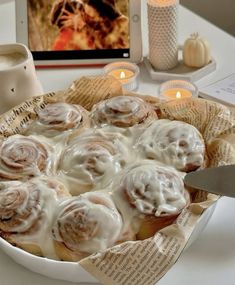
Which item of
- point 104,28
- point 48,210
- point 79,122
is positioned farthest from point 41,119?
point 104,28

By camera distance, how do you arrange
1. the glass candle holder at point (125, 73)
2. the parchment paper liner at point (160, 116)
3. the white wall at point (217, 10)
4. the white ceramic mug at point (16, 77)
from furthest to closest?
the white wall at point (217, 10) < the glass candle holder at point (125, 73) < the white ceramic mug at point (16, 77) < the parchment paper liner at point (160, 116)

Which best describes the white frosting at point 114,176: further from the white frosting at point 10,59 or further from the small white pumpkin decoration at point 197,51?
the small white pumpkin decoration at point 197,51

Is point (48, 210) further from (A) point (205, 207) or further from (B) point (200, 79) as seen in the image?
(B) point (200, 79)

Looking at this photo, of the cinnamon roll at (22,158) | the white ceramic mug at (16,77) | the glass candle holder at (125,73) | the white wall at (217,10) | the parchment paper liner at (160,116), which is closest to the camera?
the parchment paper liner at (160,116)

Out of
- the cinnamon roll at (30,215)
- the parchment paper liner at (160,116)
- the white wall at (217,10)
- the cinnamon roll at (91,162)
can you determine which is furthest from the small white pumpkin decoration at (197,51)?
the white wall at (217,10)

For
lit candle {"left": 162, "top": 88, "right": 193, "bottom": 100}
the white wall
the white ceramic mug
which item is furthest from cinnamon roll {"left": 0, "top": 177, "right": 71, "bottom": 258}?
the white wall

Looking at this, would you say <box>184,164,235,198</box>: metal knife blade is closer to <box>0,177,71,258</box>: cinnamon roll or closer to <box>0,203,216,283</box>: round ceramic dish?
<box>0,203,216,283</box>: round ceramic dish
